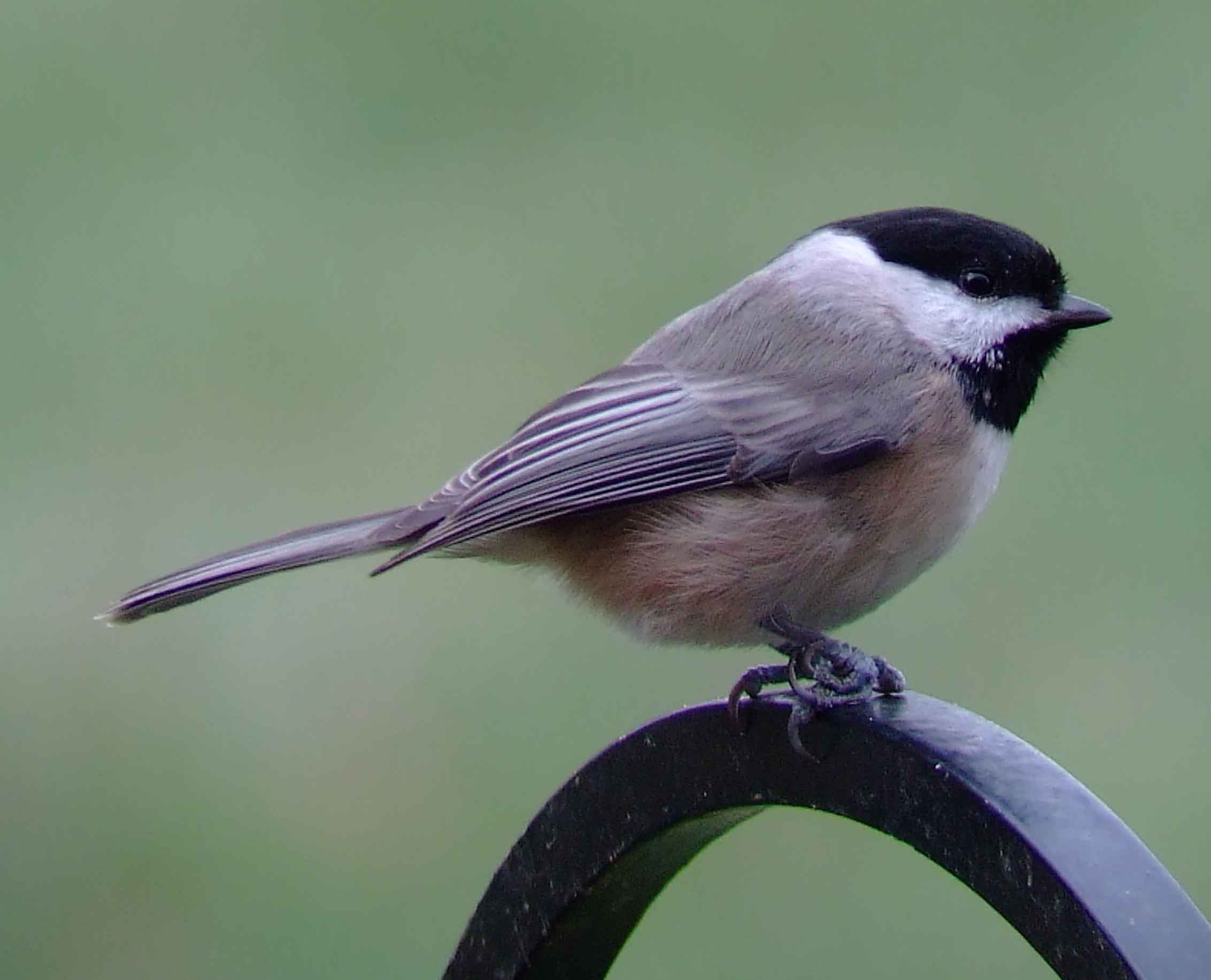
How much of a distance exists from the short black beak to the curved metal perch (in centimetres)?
76

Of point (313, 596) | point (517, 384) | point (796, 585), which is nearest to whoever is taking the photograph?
point (796, 585)

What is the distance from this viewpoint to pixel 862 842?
368 cm

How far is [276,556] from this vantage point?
2.62 m

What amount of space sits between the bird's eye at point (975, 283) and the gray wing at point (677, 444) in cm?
14

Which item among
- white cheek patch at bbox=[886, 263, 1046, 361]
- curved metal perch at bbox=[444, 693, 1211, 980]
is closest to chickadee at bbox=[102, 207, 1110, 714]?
white cheek patch at bbox=[886, 263, 1046, 361]

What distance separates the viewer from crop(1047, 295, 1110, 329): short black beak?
8.23ft

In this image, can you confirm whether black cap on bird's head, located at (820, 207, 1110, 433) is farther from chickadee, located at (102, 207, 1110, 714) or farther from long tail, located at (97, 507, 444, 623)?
long tail, located at (97, 507, 444, 623)

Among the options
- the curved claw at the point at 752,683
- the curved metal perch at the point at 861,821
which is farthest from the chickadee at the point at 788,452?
the curved metal perch at the point at 861,821

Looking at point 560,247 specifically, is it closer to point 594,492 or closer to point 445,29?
point 445,29

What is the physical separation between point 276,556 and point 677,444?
0.55 metres

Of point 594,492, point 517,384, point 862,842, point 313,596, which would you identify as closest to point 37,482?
point 313,596

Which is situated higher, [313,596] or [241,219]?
[241,219]

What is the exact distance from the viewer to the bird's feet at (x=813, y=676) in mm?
1959

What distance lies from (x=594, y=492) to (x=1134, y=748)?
1.67 m
